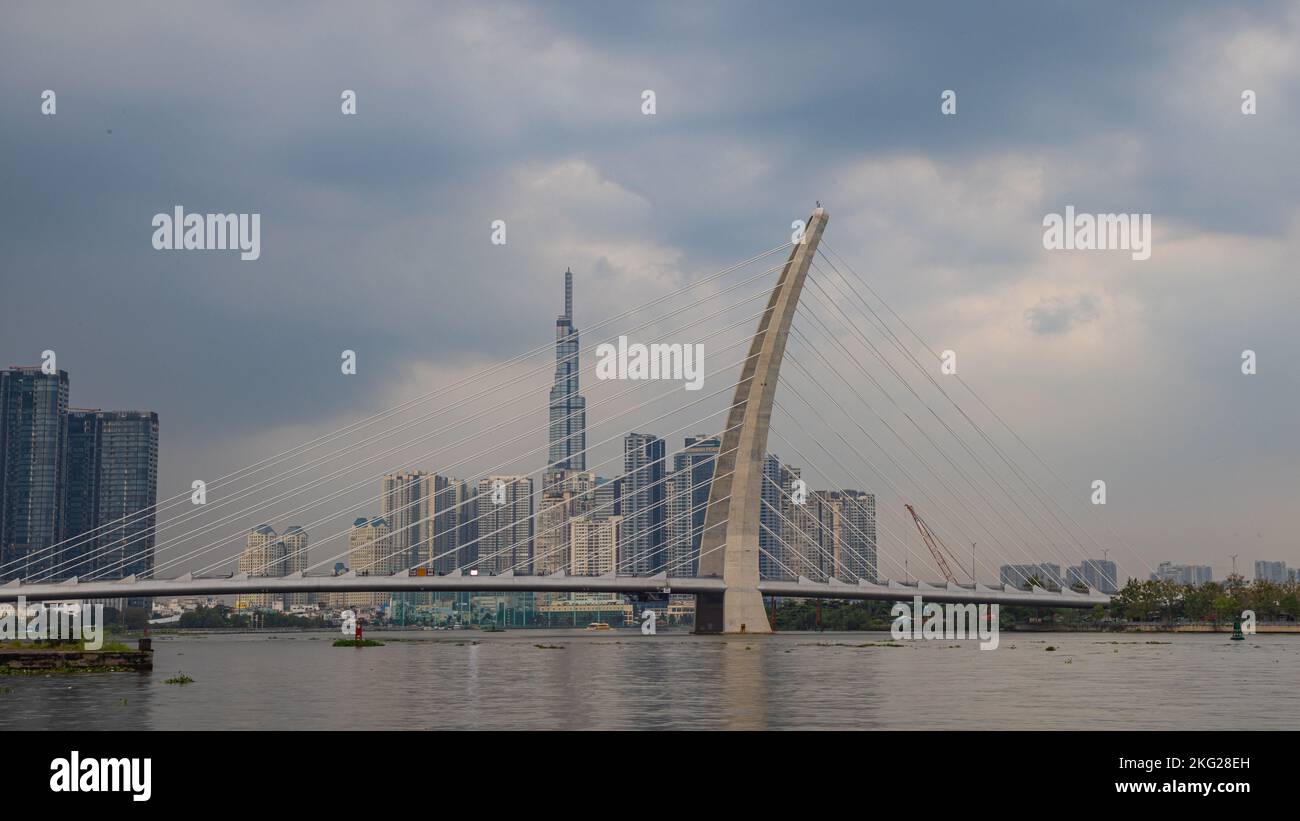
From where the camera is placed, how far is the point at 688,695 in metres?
39.3

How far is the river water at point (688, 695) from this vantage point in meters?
30.6

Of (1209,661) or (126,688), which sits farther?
(1209,661)

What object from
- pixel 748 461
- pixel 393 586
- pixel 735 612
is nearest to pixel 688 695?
pixel 748 461

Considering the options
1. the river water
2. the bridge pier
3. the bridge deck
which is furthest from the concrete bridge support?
the river water

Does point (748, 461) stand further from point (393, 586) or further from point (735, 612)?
point (393, 586)

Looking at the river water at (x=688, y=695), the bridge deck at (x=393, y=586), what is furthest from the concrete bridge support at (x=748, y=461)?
the river water at (x=688, y=695)

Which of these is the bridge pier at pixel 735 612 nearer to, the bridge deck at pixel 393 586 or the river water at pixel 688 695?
the bridge deck at pixel 393 586

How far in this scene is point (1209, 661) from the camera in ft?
218
